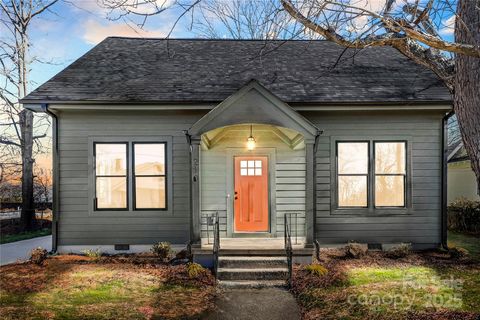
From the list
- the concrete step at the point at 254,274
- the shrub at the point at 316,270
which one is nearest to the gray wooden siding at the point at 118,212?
the concrete step at the point at 254,274

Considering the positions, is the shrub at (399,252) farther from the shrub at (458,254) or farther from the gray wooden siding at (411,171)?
the shrub at (458,254)

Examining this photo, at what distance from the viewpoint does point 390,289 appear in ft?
20.0

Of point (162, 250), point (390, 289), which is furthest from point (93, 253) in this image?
point (390, 289)

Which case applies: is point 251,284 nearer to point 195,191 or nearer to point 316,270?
point 316,270

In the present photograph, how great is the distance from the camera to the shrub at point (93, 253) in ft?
27.7

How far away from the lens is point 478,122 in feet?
14.0

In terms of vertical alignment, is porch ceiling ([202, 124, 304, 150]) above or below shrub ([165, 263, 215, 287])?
above

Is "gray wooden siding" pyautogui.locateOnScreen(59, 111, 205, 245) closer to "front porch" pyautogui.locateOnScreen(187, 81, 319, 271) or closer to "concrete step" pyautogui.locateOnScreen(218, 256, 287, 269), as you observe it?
"front porch" pyautogui.locateOnScreen(187, 81, 319, 271)

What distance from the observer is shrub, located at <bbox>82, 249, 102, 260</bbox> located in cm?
844

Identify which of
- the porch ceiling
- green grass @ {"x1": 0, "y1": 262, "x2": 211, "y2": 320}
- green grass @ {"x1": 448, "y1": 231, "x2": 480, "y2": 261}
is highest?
the porch ceiling

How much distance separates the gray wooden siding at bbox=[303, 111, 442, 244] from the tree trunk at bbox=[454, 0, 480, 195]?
4.59 metres

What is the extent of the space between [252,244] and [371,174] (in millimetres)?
3685

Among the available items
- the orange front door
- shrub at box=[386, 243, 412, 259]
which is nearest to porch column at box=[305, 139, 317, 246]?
the orange front door

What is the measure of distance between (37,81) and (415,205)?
50.9 feet
